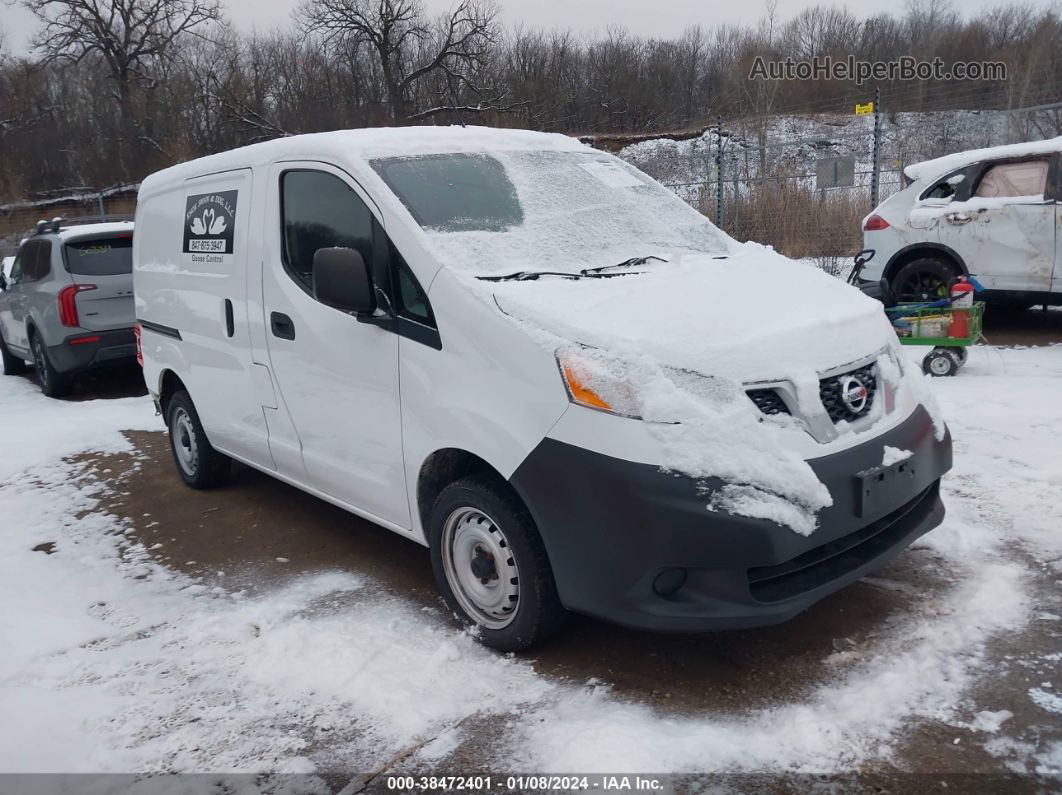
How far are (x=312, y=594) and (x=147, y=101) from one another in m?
36.3

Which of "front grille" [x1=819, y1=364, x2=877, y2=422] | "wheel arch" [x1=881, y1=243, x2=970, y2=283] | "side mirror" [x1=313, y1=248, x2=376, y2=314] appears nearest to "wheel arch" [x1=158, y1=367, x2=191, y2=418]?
"side mirror" [x1=313, y1=248, x2=376, y2=314]

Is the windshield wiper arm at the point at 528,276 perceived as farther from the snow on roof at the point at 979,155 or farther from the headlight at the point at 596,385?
the snow on roof at the point at 979,155

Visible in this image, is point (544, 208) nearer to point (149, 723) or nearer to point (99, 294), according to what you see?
point (149, 723)

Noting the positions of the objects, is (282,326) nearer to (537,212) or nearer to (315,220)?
(315,220)

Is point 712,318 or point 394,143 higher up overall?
point 394,143

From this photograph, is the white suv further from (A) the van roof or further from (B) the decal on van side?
(B) the decal on van side

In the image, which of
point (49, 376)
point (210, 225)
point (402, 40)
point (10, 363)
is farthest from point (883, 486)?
point (402, 40)

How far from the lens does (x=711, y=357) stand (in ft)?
8.92

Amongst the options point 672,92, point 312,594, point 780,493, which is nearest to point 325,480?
point 312,594

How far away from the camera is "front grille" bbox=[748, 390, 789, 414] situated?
8.91ft

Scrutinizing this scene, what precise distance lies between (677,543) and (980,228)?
7.05 metres

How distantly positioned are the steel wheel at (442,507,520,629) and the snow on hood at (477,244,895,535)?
0.75 meters

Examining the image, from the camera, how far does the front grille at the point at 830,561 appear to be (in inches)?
105

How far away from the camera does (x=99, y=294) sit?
8.43 m
